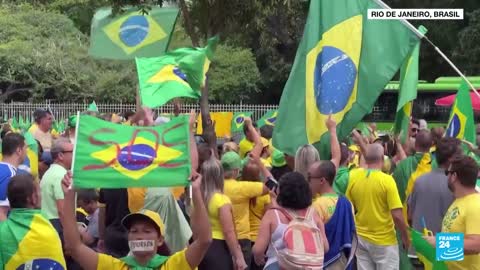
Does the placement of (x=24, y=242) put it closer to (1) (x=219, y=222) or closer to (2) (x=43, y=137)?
(1) (x=219, y=222)

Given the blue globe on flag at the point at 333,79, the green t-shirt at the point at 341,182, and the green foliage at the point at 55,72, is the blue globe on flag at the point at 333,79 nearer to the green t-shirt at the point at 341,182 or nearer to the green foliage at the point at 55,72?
the green t-shirt at the point at 341,182

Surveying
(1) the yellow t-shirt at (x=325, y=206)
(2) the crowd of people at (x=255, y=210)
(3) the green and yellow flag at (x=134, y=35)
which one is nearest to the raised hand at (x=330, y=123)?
(2) the crowd of people at (x=255, y=210)

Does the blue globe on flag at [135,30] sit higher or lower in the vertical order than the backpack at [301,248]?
higher

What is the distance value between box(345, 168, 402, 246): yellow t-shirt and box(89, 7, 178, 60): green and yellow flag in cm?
605

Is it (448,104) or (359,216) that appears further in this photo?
(448,104)

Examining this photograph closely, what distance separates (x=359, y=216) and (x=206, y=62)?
2.05 metres

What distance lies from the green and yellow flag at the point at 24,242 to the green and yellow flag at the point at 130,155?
106cm

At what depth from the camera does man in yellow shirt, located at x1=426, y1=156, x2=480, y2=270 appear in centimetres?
579

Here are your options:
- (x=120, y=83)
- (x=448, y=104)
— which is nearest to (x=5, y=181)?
(x=448, y=104)

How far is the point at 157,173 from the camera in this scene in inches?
183

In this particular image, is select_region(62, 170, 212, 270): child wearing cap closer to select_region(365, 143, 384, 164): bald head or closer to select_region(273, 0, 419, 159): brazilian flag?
select_region(365, 143, 384, 164): bald head

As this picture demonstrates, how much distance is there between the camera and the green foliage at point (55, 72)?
3431 cm

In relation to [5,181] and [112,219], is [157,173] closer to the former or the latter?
[5,181]

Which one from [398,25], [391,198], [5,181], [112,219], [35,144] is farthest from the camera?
[35,144]
